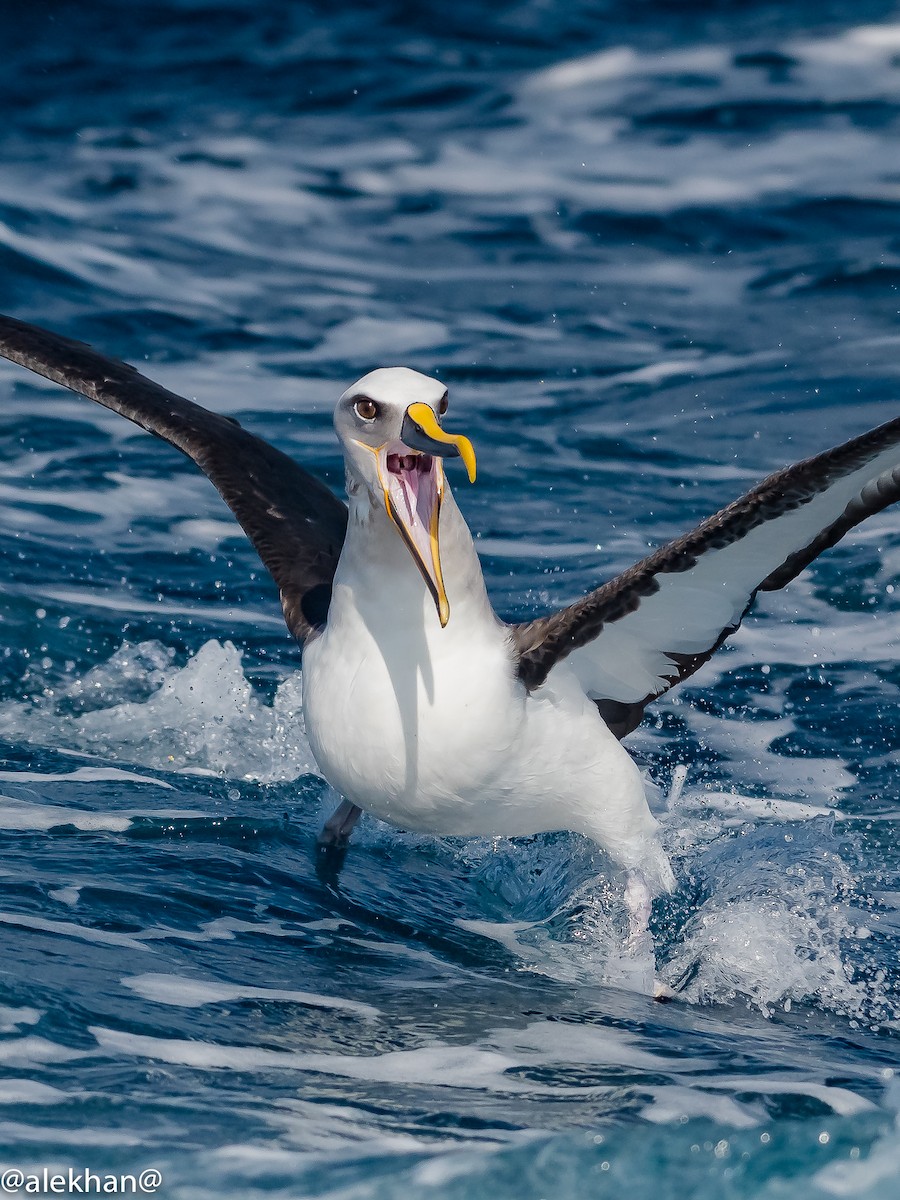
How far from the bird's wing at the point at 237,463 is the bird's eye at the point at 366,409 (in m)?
1.94

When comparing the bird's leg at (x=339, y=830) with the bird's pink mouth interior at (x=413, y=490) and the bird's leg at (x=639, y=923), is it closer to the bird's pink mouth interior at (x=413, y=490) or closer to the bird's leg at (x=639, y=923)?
the bird's leg at (x=639, y=923)

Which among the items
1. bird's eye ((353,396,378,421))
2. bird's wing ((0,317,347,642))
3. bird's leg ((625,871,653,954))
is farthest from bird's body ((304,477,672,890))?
bird's wing ((0,317,347,642))

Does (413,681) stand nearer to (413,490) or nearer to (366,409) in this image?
(413,490)

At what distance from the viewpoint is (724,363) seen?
54.5 ft

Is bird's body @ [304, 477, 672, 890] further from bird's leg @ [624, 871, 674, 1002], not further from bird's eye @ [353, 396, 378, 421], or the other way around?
bird's leg @ [624, 871, 674, 1002]

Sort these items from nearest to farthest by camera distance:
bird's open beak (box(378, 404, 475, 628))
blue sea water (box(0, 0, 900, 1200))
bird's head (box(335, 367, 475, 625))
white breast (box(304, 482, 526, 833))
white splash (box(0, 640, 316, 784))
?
1. blue sea water (box(0, 0, 900, 1200))
2. bird's open beak (box(378, 404, 475, 628))
3. bird's head (box(335, 367, 475, 625))
4. white breast (box(304, 482, 526, 833))
5. white splash (box(0, 640, 316, 784))

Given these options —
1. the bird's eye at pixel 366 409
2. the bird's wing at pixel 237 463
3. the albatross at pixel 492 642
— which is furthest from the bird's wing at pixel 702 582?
the bird's wing at pixel 237 463

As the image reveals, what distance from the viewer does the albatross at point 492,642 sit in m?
6.45

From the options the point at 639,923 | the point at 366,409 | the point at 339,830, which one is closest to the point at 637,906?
the point at 639,923

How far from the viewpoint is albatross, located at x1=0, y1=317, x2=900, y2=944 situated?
6453 millimetres

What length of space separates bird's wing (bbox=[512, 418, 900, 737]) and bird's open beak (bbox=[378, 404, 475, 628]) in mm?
738

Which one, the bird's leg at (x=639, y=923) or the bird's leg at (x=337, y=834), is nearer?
the bird's leg at (x=639, y=923)

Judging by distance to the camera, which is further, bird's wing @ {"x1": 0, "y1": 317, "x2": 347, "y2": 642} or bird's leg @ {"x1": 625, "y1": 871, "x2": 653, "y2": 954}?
bird's wing @ {"x1": 0, "y1": 317, "x2": 347, "y2": 642}

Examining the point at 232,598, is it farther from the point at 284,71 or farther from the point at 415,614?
the point at 284,71
